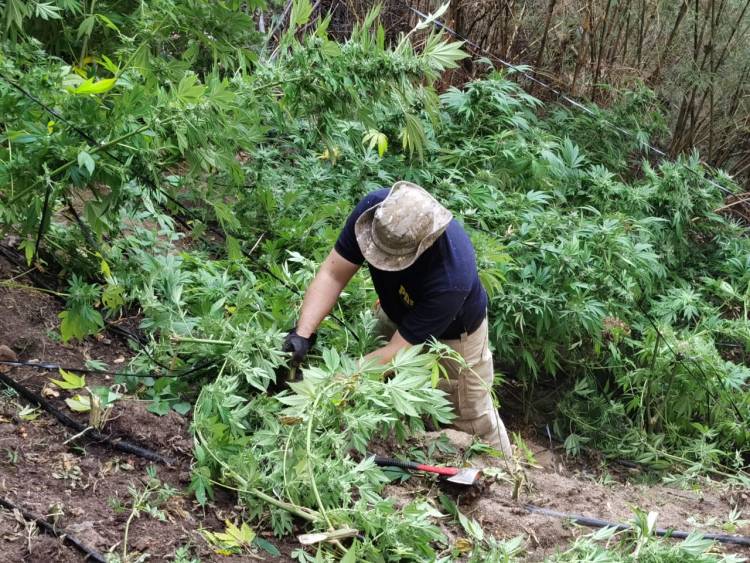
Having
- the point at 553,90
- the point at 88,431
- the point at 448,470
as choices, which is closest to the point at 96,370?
the point at 88,431

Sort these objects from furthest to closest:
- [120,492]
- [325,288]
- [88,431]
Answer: [325,288], [88,431], [120,492]

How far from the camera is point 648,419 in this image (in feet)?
18.1

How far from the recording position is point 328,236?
4688 mm

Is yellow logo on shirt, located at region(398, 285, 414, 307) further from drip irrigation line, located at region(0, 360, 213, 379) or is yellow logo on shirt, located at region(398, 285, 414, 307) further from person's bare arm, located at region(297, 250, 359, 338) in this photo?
drip irrigation line, located at region(0, 360, 213, 379)

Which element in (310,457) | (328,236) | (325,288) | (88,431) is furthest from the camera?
(328,236)

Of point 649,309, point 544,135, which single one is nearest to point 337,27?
point 544,135

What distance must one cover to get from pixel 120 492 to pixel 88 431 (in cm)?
37

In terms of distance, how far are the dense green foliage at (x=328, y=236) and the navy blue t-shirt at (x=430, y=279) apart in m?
0.33

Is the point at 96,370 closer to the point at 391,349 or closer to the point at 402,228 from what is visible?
the point at 391,349

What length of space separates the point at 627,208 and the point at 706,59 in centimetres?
281

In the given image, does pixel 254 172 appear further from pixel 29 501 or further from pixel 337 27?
pixel 337 27

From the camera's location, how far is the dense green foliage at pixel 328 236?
9.99 feet

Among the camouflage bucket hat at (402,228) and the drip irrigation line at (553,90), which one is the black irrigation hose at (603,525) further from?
the drip irrigation line at (553,90)

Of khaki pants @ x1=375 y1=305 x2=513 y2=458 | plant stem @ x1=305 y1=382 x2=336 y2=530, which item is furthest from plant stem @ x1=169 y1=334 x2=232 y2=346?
khaki pants @ x1=375 y1=305 x2=513 y2=458
